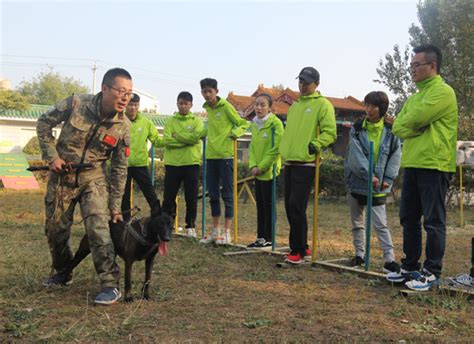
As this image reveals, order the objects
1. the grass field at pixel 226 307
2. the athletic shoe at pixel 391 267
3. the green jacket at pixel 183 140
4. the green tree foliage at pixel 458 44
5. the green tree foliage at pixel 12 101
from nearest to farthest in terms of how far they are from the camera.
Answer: the grass field at pixel 226 307 < the athletic shoe at pixel 391 267 < the green jacket at pixel 183 140 < the green tree foliage at pixel 458 44 < the green tree foliage at pixel 12 101

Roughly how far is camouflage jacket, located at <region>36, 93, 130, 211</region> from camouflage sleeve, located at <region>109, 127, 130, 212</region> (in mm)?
72

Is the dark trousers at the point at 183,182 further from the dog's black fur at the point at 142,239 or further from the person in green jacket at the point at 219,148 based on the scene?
the dog's black fur at the point at 142,239

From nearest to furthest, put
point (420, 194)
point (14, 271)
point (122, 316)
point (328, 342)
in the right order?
1. point (328, 342)
2. point (122, 316)
3. point (420, 194)
4. point (14, 271)

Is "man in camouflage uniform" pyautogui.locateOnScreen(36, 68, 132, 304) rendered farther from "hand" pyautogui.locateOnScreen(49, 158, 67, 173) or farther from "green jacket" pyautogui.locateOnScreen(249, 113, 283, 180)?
"green jacket" pyautogui.locateOnScreen(249, 113, 283, 180)

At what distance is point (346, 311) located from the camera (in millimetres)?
3893

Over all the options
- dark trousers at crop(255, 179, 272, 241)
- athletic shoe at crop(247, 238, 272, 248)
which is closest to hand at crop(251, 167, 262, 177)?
dark trousers at crop(255, 179, 272, 241)

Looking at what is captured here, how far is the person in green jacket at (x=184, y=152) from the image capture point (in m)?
7.43

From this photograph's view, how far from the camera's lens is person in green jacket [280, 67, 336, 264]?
5.52 meters

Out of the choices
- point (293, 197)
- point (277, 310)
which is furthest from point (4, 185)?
point (277, 310)

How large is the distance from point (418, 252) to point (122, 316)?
258 cm

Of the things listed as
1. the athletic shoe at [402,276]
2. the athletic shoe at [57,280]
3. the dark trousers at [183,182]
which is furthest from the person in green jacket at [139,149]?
the athletic shoe at [402,276]

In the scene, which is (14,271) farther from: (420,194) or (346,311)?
(420,194)

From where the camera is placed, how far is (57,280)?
178 inches

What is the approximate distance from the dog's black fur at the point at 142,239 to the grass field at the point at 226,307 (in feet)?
0.83
